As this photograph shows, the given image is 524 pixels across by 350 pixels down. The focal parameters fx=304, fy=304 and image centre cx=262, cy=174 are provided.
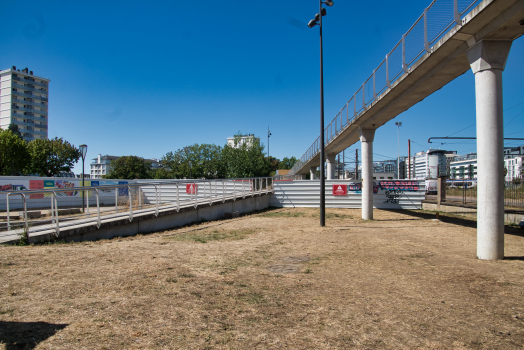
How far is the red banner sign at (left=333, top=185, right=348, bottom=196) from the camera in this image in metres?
20.4

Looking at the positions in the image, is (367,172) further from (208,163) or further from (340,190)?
(208,163)

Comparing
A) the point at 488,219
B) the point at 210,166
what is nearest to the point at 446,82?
the point at 488,219

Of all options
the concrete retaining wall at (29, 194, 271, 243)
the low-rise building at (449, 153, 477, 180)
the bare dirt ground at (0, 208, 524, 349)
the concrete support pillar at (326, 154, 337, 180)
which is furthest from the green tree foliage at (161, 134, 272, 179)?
the low-rise building at (449, 153, 477, 180)

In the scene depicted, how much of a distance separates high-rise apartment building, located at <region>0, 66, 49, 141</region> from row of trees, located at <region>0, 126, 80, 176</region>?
54.3 meters

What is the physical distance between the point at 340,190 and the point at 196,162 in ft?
160

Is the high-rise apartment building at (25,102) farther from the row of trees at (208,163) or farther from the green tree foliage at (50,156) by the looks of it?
the green tree foliage at (50,156)

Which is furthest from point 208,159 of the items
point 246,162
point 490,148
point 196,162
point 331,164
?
point 490,148

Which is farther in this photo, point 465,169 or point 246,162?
point 465,169

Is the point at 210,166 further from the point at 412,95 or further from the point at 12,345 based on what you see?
the point at 12,345

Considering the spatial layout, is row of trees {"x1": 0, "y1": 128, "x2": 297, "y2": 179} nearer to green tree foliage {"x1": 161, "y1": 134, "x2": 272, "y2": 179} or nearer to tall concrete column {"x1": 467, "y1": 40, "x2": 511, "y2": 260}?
green tree foliage {"x1": 161, "y1": 134, "x2": 272, "y2": 179}

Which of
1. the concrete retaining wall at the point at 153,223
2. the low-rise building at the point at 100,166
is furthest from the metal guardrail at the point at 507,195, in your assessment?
the low-rise building at the point at 100,166

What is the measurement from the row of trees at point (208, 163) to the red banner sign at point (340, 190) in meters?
18.7

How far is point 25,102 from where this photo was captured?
317 feet

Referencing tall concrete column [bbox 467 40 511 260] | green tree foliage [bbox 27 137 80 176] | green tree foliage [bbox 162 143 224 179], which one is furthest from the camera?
green tree foliage [bbox 162 143 224 179]
